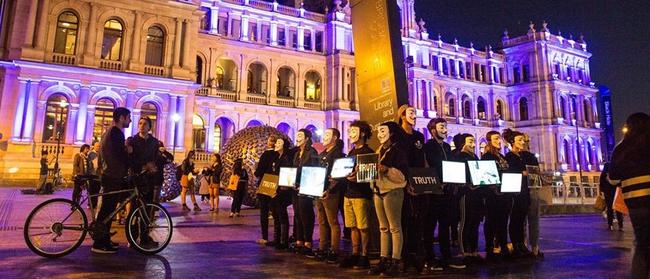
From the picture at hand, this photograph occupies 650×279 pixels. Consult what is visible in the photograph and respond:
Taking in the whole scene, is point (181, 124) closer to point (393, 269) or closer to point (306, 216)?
point (306, 216)

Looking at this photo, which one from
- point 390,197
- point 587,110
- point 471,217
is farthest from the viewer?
point 587,110

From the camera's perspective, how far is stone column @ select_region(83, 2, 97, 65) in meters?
24.7

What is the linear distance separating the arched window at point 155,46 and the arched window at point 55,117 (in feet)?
18.1

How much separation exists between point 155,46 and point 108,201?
23.7 meters

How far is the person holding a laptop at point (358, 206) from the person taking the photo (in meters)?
5.13

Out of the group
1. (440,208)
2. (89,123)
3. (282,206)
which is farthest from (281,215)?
(89,123)

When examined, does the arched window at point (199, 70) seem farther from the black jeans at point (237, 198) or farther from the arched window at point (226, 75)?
the black jeans at point (237, 198)

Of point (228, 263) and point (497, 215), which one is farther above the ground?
point (497, 215)

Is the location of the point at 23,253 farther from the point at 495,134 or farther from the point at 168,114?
the point at 168,114

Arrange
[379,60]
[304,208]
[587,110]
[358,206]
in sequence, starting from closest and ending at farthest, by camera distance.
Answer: [358,206] → [304,208] → [379,60] → [587,110]

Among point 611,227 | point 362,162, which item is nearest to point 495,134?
point 362,162

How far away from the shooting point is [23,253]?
17.8 feet

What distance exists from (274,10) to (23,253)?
3376 cm

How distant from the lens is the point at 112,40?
2622cm
